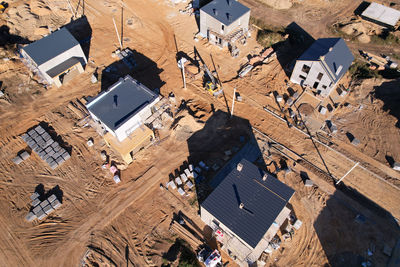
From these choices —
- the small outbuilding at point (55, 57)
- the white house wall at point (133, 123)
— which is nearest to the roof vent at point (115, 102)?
the white house wall at point (133, 123)

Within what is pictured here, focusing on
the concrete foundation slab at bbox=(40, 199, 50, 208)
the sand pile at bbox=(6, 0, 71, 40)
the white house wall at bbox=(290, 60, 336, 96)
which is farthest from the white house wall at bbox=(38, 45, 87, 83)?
the white house wall at bbox=(290, 60, 336, 96)

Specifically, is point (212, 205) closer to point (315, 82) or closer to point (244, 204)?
point (244, 204)

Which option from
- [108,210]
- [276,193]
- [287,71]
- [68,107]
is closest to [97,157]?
[108,210]

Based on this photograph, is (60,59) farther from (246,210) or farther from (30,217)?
(246,210)

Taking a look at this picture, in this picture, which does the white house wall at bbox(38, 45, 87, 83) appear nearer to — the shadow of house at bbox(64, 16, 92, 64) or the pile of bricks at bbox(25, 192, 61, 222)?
the shadow of house at bbox(64, 16, 92, 64)

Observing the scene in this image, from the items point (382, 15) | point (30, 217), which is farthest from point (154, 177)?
point (382, 15)

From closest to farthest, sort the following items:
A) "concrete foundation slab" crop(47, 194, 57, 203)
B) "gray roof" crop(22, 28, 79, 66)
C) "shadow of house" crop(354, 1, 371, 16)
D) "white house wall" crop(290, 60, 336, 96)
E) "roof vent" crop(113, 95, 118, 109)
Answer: "concrete foundation slab" crop(47, 194, 57, 203)
"roof vent" crop(113, 95, 118, 109)
"white house wall" crop(290, 60, 336, 96)
"gray roof" crop(22, 28, 79, 66)
"shadow of house" crop(354, 1, 371, 16)
